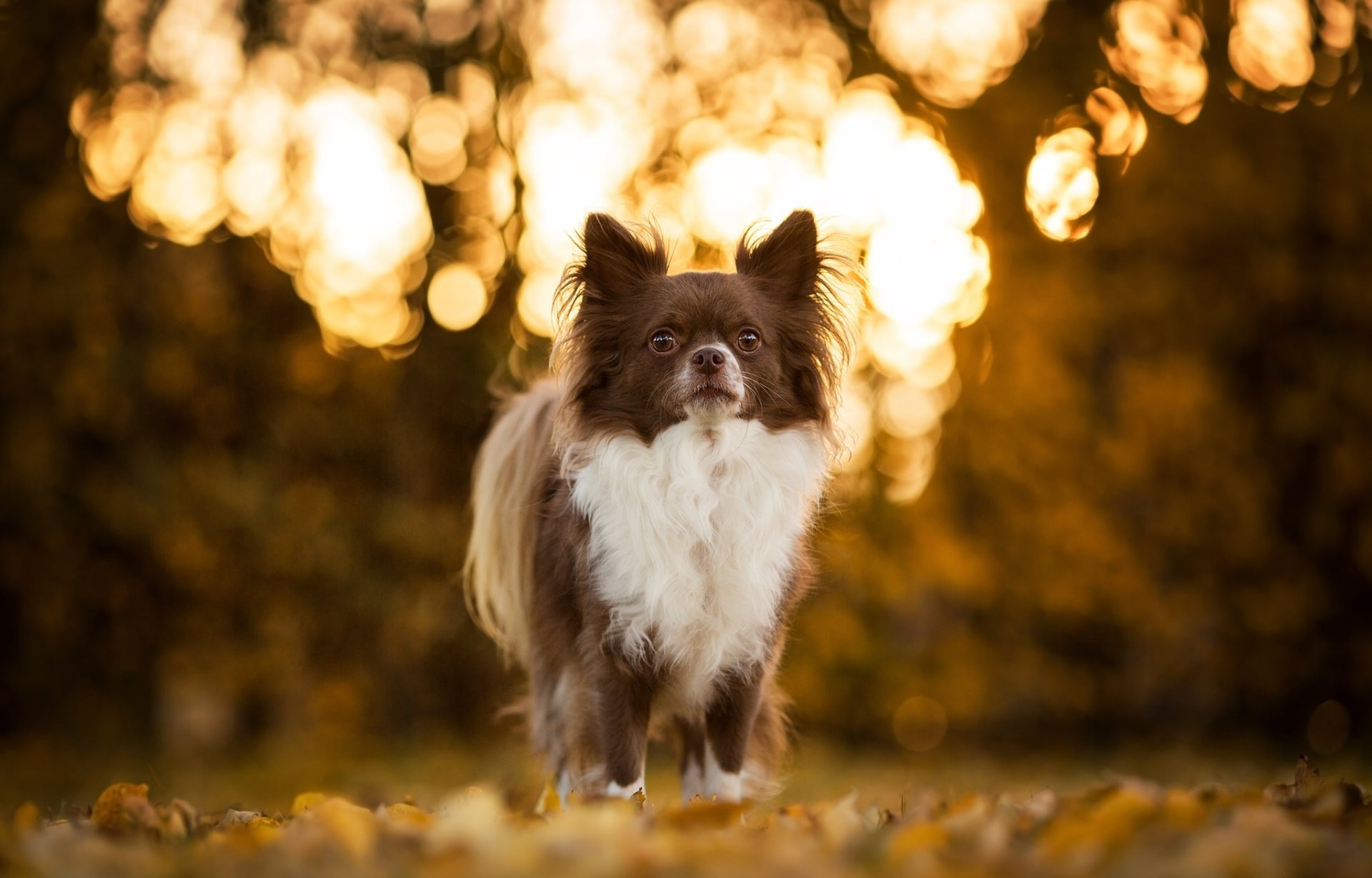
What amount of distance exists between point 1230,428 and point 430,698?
6.32m

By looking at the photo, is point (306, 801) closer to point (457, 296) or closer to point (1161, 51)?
point (457, 296)

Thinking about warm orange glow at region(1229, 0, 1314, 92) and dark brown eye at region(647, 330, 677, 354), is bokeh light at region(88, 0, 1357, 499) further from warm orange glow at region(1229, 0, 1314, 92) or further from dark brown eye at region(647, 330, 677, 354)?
dark brown eye at region(647, 330, 677, 354)

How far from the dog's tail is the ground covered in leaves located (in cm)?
160

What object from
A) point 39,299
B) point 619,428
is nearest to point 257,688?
point 39,299

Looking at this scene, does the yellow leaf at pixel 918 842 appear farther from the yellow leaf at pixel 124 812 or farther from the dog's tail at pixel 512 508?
the dog's tail at pixel 512 508

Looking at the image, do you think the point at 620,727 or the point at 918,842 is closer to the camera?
the point at 918,842

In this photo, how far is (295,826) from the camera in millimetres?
2543

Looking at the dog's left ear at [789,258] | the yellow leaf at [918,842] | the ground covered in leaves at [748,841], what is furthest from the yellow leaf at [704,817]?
the dog's left ear at [789,258]

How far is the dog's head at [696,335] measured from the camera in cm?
355

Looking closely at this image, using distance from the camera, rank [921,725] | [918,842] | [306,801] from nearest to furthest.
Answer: [918,842]
[306,801]
[921,725]

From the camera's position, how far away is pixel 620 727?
3529 millimetres

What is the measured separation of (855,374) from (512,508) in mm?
3911

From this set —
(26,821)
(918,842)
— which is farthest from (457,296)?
(918,842)

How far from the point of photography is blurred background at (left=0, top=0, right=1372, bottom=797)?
8039mm
